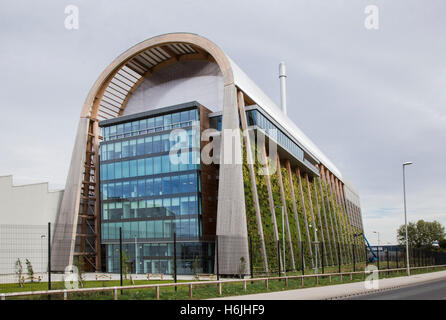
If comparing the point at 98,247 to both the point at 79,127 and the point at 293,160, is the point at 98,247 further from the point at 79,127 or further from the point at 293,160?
the point at 293,160

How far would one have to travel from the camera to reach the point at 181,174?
4594cm

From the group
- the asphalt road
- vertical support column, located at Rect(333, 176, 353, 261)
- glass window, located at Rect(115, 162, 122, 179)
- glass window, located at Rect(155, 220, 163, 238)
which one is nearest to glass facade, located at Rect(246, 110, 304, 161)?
glass window, located at Rect(155, 220, 163, 238)

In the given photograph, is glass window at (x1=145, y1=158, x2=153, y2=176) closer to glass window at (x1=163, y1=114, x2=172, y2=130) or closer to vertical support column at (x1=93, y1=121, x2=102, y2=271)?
glass window at (x1=163, y1=114, x2=172, y2=130)

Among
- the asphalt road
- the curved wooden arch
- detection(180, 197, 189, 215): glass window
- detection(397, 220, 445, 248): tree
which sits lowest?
detection(397, 220, 445, 248): tree

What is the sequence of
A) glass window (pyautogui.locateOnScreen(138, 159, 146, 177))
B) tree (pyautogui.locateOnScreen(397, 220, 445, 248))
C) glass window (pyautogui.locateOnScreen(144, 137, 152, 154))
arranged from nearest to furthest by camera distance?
1. glass window (pyautogui.locateOnScreen(144, 137, 152, 154))
2. glass window (pyautogui.locateOnScreen(138, 159, 146, 177))
3. tree (pyautogui.locateOnScreen(397, 220, 445, 248))

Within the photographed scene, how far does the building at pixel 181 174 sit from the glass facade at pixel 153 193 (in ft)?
0.35

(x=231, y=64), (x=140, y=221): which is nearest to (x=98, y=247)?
(x=140, y=221)

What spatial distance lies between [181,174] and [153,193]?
3967mm

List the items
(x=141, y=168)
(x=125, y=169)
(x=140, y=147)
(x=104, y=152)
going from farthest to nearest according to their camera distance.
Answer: (x=104, y=152), (x=125, y=169), (x=140, y=147), (x=141, y=168)

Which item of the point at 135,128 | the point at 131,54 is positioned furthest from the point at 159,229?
the point at 131,54

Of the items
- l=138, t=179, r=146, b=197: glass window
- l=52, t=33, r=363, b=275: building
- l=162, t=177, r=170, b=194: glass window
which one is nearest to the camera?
l=52, t=33, r=363, b=275: building

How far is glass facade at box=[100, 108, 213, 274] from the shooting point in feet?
147

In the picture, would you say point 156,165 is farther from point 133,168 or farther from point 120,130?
point 120,130

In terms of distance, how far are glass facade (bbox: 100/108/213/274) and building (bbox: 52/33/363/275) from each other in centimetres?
11
